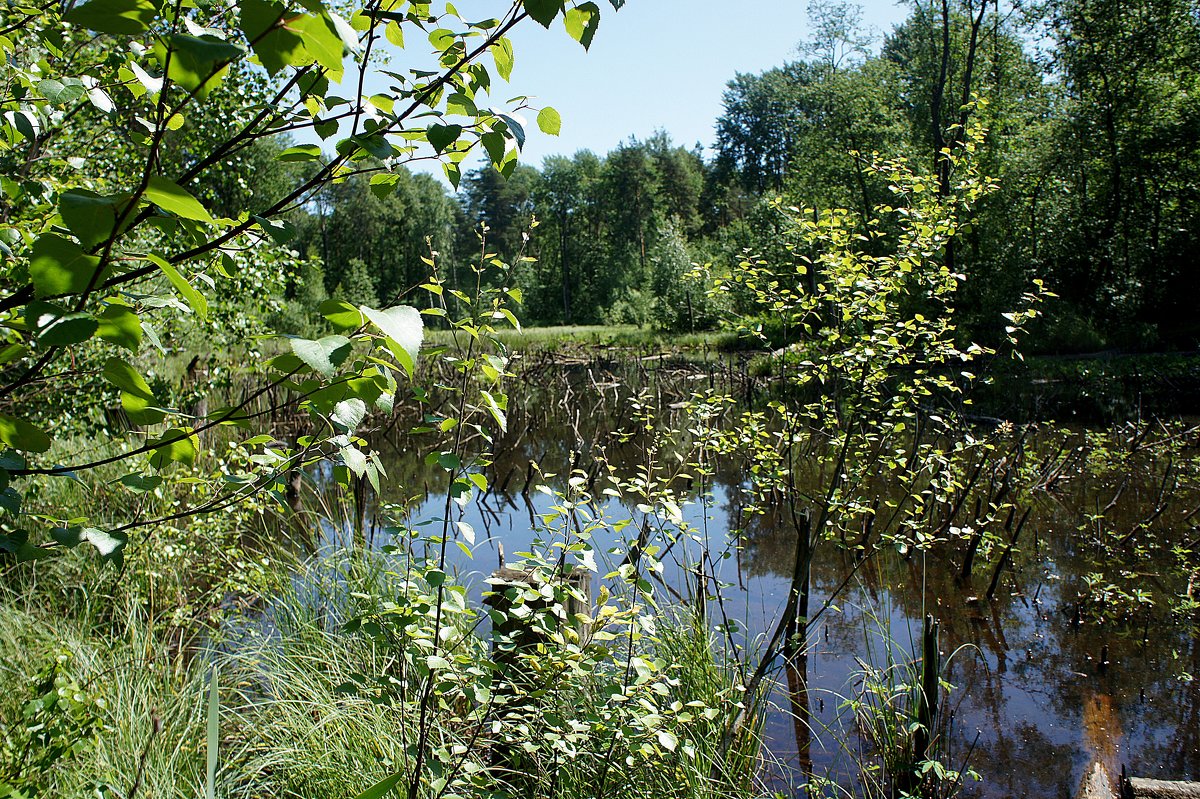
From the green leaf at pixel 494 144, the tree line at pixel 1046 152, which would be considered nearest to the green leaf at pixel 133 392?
the green leaf at pixel 494 144

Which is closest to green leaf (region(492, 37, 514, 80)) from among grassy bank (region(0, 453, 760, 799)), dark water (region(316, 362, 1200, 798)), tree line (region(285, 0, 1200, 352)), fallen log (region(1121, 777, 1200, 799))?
grassy bank (region(0, 453, 760, 799))

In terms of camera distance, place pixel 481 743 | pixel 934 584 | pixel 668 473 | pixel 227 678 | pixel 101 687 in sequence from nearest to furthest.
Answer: pixel 481 743 → pixel 101 687 → pixel 227 678 → pixel 934 584 → pixel 668 473

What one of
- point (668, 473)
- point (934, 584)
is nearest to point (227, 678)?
point (934, 584)

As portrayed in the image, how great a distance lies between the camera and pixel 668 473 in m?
11.8

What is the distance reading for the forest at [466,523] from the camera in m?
1.06

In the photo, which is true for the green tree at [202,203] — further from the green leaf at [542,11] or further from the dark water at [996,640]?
the dark water at [996,640]

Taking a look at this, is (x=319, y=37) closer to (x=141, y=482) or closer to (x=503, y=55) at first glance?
(x=503, y=55)

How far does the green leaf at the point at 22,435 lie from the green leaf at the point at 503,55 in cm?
77

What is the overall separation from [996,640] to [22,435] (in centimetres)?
609

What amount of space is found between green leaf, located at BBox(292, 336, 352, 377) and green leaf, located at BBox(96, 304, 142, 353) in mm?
173

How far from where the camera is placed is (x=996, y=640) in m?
5.62

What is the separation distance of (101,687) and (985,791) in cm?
418

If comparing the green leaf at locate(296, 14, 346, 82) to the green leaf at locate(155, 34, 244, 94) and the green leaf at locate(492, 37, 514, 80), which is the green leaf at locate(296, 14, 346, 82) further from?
the green leaf at locate(492, 37, 514, 80)

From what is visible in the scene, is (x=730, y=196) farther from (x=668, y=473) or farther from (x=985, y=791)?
(x=985, y=791)
